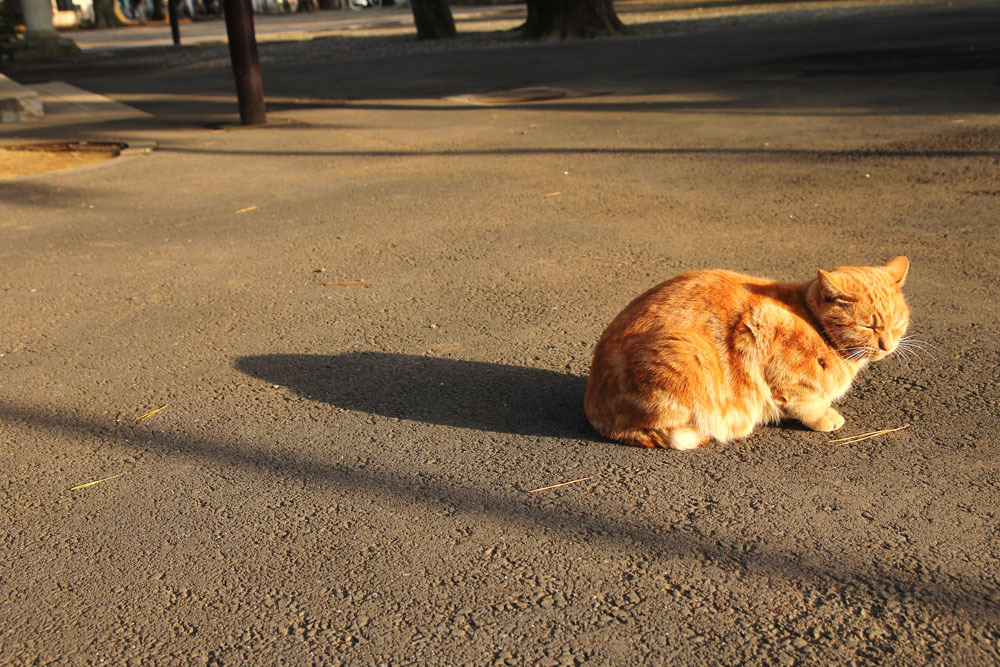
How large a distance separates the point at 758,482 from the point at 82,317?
4.12 m

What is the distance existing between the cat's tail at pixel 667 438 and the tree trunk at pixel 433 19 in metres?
22.3

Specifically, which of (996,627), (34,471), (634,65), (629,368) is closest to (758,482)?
(629,368)

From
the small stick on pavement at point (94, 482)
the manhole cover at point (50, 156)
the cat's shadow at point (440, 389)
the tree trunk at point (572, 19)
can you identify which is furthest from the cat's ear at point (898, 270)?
the tree trunk at point (572, 19)

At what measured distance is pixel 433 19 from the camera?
2392cm

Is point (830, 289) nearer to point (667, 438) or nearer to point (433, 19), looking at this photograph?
point (667, 438)

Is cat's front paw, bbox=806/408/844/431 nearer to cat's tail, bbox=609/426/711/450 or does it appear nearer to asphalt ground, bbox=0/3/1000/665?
asphalt ground, bbox=0/3/1000/665

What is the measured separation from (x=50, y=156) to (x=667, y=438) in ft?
31.1

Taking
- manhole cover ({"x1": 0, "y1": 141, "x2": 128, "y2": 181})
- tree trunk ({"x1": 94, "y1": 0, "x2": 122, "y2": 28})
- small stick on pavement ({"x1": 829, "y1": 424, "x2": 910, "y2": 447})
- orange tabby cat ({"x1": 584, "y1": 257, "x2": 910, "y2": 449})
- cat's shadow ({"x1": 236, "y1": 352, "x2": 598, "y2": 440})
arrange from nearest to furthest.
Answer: orange tabby cat ({"x1": 584, "y1": 257, "x2": 910, "y2": 449}) → small stick on pavement ({"x1": 829, "y1": 424, "x2": 910, "y2": 447}) → cat's shadow ({"x1": 236, "y1": 352, "x2": 598, "y2": 440}) → manhole cover ({"x1": 0, "y1": 141, "x2": 128, "y2": 181}) → tree trunk ({"x1": 94, "y1": 0, "x2": 122, "y2": 28})

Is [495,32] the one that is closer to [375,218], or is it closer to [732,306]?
[375,218]

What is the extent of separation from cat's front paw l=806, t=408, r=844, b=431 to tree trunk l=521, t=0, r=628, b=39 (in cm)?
2046

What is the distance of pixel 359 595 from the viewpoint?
276 cm

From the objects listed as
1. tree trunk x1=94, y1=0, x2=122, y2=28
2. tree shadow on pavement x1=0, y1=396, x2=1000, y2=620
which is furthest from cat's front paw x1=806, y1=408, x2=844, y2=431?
tree trunk x1=94, y1=0, x2=122, y2=28

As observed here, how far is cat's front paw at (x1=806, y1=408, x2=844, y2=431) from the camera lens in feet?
11.9

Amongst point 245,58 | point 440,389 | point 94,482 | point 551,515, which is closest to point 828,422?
point 551,515
